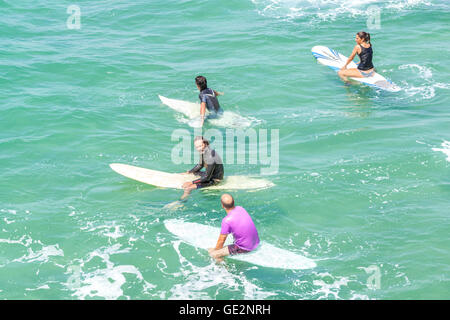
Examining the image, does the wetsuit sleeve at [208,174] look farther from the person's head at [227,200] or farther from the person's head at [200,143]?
the person's head at [227,200]

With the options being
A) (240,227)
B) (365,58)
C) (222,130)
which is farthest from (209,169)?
(365,58)

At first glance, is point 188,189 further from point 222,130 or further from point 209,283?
point 222,130

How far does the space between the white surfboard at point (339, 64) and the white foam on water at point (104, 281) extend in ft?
34.7

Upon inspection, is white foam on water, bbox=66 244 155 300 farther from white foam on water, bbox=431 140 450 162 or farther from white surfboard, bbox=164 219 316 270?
white foam on water, bbox=431 140 450 162

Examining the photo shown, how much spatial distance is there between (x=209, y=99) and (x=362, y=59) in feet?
18.3

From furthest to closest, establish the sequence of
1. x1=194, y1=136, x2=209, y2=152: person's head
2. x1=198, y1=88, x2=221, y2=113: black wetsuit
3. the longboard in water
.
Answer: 1. the longboard in water
2. x1=198, y1=88, x2=221, y2=113: black wetsuit
3. x1=194, y1=136, x2=209, y2=152: person's head

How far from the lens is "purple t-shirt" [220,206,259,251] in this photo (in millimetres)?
9500

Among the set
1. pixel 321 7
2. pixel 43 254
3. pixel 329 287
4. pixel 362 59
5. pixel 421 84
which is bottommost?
pixel 329 287

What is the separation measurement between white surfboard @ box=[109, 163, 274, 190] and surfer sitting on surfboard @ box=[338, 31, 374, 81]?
21.9 ft

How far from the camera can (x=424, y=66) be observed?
753 inches

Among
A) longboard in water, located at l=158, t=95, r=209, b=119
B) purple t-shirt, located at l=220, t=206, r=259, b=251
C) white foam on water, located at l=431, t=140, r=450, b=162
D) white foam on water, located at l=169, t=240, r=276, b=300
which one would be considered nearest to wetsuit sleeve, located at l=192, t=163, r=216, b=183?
white foam on water, located at l=169, t=240, r=276, b=300

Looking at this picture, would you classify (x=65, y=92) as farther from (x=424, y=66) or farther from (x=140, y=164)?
(x=424, y=66)

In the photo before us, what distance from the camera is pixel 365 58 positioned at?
57.2ft

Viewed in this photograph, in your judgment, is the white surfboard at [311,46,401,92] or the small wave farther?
the white surfboard at [311,46,401,92]
